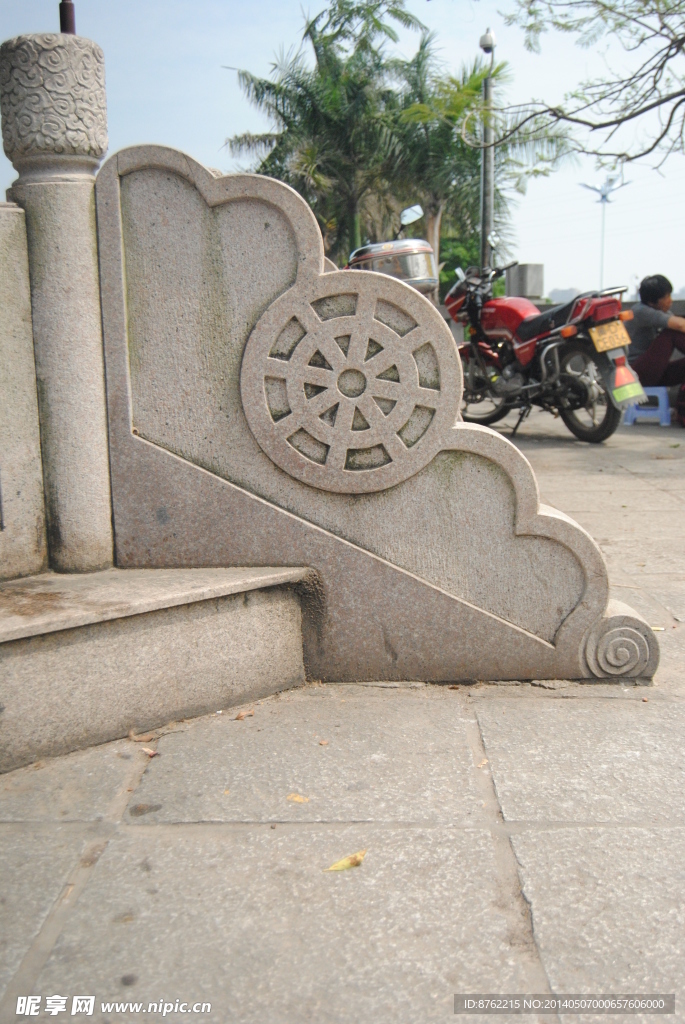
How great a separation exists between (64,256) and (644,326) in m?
7.36

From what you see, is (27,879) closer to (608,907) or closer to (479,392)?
(608,907)

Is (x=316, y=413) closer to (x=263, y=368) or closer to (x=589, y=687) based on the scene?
(x=263, y=368)

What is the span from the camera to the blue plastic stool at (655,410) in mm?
9234

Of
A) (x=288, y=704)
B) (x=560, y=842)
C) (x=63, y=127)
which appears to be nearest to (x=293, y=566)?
(x=288, y=704)

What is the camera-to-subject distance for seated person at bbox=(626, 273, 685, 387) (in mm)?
8672

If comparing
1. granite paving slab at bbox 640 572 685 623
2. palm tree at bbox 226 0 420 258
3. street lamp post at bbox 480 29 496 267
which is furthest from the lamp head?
granite paving slab at bbox 640 572 685 623

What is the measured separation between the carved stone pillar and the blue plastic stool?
7522mm

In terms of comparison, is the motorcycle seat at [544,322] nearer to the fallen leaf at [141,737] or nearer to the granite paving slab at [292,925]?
the fallen leaf at [141,737]

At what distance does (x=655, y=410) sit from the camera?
959 cm

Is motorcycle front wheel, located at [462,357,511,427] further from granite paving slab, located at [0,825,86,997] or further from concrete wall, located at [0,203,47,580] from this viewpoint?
granite paving slab, located at [0,825,86,997]

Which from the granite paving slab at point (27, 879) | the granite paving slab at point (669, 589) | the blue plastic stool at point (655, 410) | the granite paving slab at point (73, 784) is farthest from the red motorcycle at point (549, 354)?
the granite paving slab at point (27, 879)

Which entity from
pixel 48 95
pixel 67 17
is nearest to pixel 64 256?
pixel 48 95

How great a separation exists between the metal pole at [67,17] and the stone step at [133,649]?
1.67 meters

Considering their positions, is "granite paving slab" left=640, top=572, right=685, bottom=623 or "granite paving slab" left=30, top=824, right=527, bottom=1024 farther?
"granite paving slab" left=640, top=572, right=685, bottom=623
